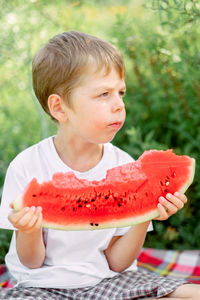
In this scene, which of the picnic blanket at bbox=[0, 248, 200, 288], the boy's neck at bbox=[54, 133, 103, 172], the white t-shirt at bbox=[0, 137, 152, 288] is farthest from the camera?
the picnic blanket at bbox=[0, 248, 200, 288]

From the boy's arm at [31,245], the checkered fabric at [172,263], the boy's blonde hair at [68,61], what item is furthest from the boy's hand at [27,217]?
the checkered fabric at [172,263]

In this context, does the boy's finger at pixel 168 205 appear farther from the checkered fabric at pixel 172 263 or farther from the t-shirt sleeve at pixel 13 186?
the checkered fabric at pixel 172 263

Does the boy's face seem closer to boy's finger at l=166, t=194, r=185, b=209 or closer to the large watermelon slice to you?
the large watermelon slice

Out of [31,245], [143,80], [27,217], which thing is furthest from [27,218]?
[143,80]

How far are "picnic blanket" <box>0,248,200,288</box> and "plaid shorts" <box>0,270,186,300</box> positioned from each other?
66cm

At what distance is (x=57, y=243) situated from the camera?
2.15 meters

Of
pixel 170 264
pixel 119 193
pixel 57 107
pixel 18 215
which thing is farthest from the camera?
pixel 170 264

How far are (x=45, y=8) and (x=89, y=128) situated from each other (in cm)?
183

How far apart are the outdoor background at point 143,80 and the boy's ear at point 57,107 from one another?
3.19ft

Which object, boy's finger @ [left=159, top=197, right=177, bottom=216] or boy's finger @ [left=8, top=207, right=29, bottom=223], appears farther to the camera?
boy's finger @ [left=159, top=197, right=177, bottom=216]

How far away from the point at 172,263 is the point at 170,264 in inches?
0.6

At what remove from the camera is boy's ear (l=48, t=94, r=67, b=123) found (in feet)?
6.95

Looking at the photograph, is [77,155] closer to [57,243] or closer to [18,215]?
[57,243]

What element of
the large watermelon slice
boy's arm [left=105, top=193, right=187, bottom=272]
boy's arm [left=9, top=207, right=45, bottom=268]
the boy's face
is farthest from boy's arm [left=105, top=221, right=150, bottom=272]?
the boy's face
